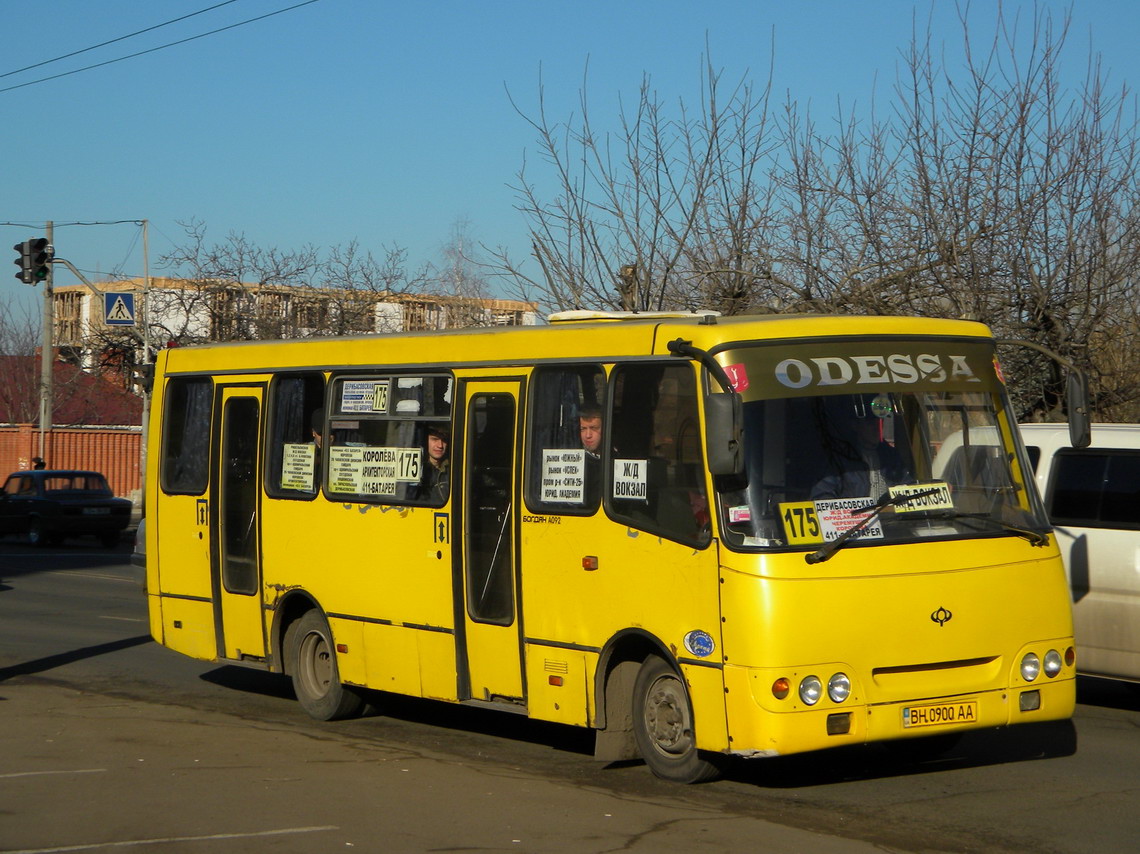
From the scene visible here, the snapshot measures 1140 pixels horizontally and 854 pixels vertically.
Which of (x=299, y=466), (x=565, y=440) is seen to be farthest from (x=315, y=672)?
(x=565, y=440)

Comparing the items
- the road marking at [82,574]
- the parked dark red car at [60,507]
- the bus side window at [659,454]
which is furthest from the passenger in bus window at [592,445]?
the parked dark red car at [60,507]

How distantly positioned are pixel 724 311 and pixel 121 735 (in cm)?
1168

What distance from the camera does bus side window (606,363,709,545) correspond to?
8117 mm

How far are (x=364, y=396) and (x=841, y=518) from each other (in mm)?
4255

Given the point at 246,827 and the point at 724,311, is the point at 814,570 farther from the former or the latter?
the point at 724,311

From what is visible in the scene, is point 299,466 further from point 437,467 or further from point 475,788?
point 475,788

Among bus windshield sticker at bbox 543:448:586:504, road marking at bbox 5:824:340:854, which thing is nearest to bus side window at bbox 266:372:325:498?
bus windshield sticker at bbox 543:448:586:504

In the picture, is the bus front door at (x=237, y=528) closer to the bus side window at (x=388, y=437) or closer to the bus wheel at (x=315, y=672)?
the bus wheel at (x=315, y=672)

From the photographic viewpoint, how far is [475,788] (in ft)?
27.5

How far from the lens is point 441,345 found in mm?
10195

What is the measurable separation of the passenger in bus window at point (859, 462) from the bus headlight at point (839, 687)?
941 mm

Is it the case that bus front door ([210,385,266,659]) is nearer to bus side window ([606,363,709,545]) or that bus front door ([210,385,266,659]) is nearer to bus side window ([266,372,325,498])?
bus side window ([266,372,325,498])

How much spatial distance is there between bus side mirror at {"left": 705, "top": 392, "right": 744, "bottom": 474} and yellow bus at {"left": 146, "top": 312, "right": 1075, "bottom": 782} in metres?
0.01

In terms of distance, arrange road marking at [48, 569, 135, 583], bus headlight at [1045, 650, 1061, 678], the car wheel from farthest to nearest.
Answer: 1. the car wheel
2. road marking at [48, 569, 135, 583]
3. bus headlight at [1045, 650, 1061, 678]
